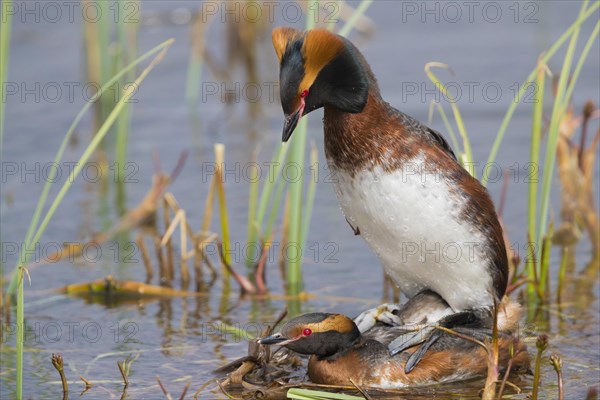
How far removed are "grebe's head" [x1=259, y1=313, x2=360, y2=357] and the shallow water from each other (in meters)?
0.46

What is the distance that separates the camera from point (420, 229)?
6.28 metres

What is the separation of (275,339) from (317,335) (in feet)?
0.77

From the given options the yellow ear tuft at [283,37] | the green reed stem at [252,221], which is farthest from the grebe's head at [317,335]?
the green reed stem at [252,221]

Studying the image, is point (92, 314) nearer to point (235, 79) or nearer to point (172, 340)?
point (172, 340)

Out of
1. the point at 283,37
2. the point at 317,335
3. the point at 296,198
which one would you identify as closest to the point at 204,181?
the point at 296,198

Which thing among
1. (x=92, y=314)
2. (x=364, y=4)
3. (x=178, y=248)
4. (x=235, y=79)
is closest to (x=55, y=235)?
(x=178, y=248)

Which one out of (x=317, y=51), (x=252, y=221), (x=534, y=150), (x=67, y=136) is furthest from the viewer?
(x=252, y=221)

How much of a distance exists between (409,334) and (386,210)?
0.75 metres

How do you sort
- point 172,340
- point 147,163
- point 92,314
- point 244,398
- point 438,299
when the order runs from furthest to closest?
point 147,163
point 92,314
point 172,340
point 438,299
point 244,398

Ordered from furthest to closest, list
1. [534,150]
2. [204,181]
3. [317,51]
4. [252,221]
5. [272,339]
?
[204,181], [252,221], [534,150], [272,339], [317,51]

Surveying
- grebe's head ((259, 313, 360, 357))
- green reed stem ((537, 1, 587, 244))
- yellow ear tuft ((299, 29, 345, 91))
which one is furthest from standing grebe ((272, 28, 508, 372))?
green reed stem ((537, 1, 587, 244))

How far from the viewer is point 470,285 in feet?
21.6

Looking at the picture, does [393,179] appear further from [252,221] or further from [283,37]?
[252,221]

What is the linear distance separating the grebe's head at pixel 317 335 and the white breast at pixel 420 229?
51 cm
